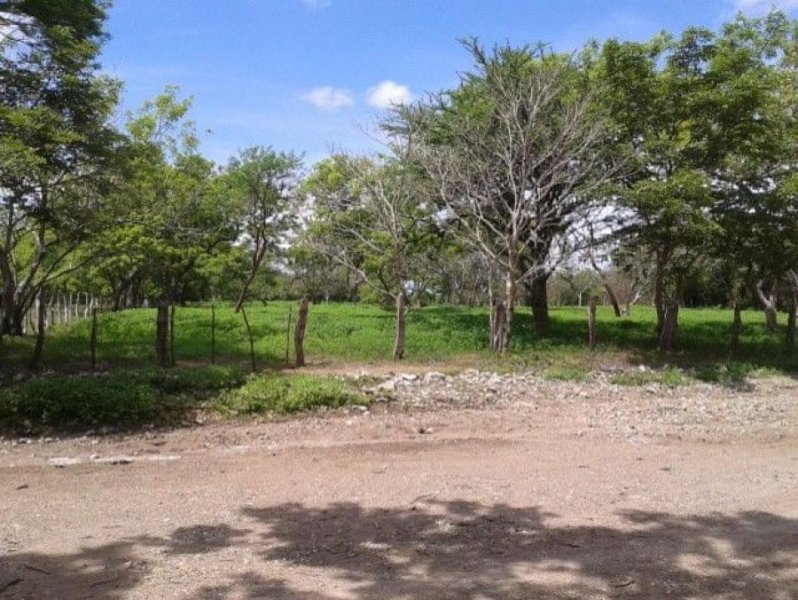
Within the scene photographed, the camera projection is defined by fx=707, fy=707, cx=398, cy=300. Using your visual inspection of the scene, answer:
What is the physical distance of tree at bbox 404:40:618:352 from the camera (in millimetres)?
17578

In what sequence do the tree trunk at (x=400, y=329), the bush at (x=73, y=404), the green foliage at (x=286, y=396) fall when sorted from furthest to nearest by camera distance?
1. the tree trunk at (x=400, y=329)
2. the green foliage at (x=286, y=396)
3. the bush at (x=73, y=404)

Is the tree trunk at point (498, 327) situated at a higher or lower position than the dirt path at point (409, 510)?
higher

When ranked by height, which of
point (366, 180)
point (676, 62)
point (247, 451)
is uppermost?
point (676, 62)

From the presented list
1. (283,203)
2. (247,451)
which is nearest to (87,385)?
(247,451)

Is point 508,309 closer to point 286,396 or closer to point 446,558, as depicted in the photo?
point 286,396

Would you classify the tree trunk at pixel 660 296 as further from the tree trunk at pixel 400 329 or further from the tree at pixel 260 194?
the tree at pixel 260 194

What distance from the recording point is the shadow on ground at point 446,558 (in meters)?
4.29

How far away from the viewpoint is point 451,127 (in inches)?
742

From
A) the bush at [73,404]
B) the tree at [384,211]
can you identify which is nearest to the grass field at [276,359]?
the bush at [73,404]

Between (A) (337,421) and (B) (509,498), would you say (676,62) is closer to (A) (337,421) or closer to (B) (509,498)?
(A) (337,421)

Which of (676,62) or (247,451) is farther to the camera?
(676,62)

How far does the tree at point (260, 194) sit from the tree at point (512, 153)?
13.7m

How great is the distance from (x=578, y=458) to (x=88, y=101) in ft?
36.3

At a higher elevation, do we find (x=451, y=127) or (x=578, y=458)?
(x=451, y=127)
